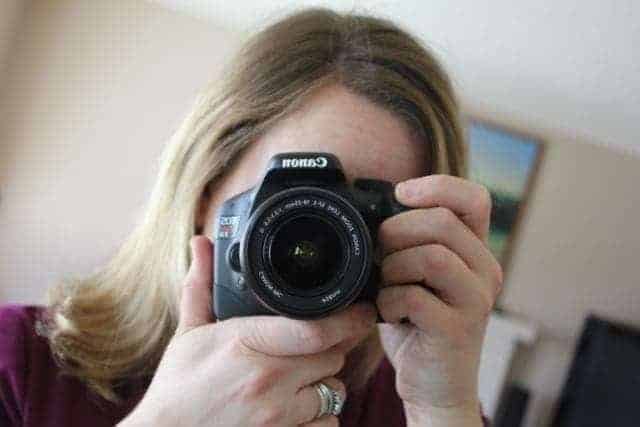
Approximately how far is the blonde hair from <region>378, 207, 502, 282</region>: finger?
11 cm

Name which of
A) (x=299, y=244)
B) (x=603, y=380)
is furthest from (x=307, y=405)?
(x=603, y=380)

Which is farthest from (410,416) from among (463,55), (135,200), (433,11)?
(135,200)

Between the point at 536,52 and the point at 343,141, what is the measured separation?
1.06 metres

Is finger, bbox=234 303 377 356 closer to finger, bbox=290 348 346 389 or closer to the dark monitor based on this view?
finger, bbox=290 348 346 389

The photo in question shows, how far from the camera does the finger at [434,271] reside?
0.51m

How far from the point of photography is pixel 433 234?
0.51m

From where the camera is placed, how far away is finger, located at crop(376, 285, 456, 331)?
504 millimetres

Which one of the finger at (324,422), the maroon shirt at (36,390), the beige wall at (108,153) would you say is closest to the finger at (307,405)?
the finger at (324,422)

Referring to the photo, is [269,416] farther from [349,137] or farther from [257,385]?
[349,137]

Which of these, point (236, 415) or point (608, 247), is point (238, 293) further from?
point (608, 247)

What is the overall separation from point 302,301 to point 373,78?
0.24 metres

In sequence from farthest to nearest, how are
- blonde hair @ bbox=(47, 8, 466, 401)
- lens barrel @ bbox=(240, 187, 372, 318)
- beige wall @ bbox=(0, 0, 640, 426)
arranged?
beige wall @ bbox=(0, 0, 640, 426) < blonde hair @ bbox=(47, 8, 466, 401) < lens barrel @ bbox=(240, 187, 372, 318)

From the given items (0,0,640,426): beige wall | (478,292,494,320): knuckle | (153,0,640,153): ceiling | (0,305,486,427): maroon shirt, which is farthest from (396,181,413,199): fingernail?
(0,0,640,426): beige wall

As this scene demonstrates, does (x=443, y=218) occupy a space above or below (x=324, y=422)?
above
